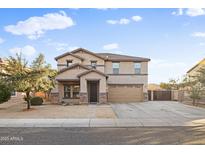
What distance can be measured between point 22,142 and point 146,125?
248 inches

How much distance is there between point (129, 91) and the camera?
A: 3381cm

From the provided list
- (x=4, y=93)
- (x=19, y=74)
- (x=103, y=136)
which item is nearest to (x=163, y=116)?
(x=103, y=136)

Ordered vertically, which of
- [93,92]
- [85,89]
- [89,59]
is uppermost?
[89,59]

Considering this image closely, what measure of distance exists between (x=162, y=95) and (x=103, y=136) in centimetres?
2877

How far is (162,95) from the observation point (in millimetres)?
38219

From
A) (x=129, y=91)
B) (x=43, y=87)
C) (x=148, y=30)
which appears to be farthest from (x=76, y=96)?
(x=148, y=30)

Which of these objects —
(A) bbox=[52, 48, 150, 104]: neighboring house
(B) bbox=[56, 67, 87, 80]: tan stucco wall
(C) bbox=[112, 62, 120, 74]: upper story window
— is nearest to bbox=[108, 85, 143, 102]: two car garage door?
(A) bbox=[52, 48, 150, 104]: neighboring house

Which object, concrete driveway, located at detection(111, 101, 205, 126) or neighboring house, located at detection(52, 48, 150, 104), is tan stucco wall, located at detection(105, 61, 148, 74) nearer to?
neighboring house, located at detection(52, 48, 150, 104)

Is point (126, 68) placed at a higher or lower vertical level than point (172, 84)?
higher

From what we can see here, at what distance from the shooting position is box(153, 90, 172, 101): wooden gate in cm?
3794

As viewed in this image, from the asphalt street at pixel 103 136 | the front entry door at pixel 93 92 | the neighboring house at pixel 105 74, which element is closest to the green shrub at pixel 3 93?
the neighboring house at pixel 105 74

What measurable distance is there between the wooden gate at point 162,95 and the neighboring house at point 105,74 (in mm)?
4489

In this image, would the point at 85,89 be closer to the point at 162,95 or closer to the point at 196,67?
the point at 162,95
